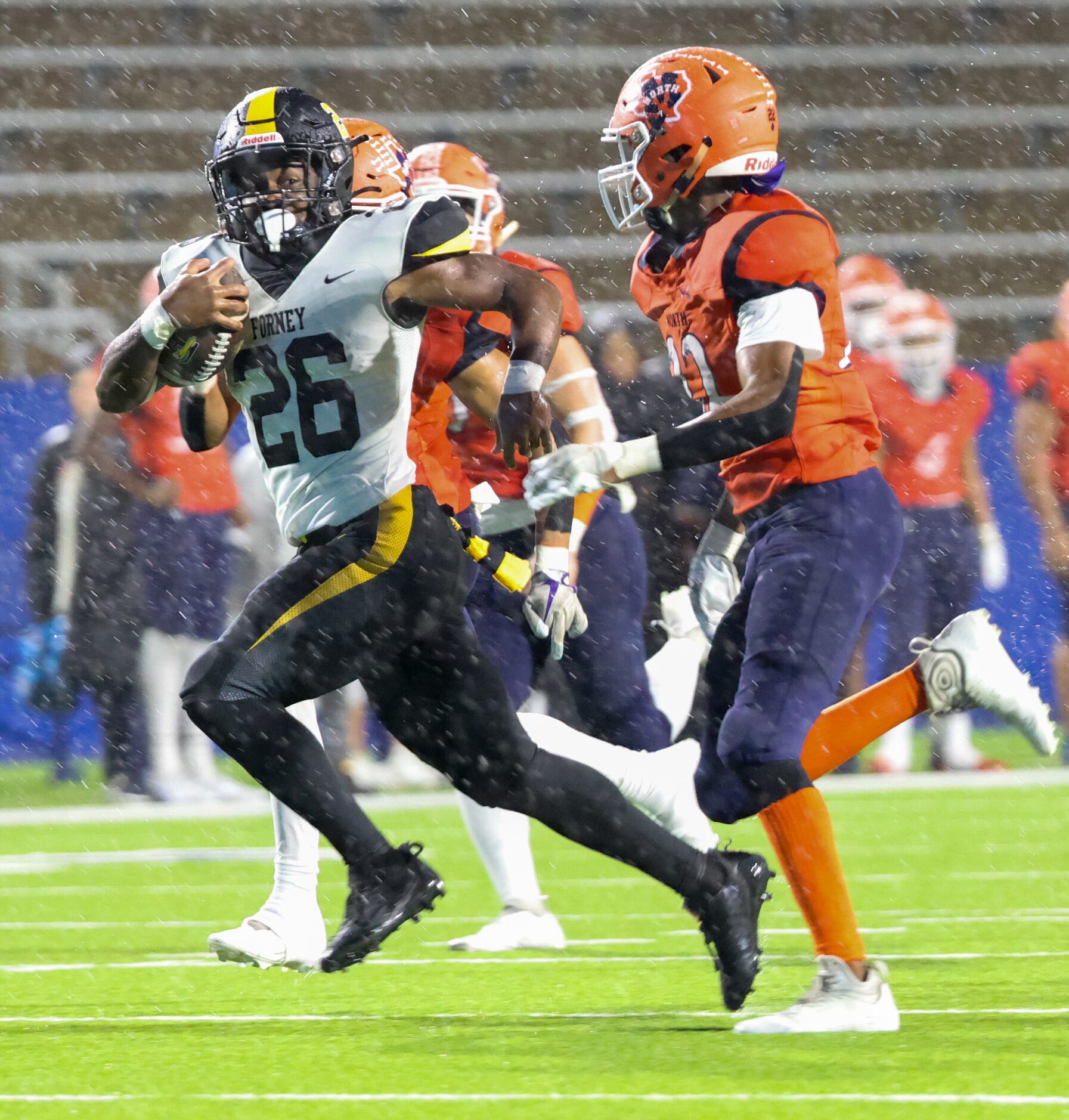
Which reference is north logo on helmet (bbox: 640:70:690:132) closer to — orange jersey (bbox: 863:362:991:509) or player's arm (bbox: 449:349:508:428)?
player's arm (bbox: 449:349:508:428)

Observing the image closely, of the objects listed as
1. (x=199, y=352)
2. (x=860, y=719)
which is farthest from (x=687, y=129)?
(x=860, y=719)

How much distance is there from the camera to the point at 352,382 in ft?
12.3

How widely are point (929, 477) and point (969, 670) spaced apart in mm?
5365

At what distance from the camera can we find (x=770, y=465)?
391 centimetres

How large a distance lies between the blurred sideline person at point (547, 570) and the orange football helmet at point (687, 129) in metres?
0.61

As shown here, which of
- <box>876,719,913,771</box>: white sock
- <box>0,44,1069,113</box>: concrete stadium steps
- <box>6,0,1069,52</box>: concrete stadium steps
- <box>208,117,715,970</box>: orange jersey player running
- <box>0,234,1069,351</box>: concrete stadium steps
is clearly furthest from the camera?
<box>6,0,1069,52</box>: concrete stadium steps

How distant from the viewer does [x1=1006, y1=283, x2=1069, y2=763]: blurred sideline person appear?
8758mm

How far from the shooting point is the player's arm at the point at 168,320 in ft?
11.8

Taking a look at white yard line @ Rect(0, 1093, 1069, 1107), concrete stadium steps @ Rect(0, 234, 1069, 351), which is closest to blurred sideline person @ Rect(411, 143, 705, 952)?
white yard line @ Rect(0, 1093, 1069, 1107)

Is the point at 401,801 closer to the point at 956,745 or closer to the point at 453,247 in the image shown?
the point at 956,745

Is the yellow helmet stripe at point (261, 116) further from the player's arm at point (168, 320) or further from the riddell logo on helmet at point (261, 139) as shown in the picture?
the player's arm at point (168, 320)

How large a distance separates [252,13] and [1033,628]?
7180 mm

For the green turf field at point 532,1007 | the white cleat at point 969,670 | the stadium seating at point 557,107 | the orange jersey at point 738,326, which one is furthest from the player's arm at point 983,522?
the orange jersey at point 738,326

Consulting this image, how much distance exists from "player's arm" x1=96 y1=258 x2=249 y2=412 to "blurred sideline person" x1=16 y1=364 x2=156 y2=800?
17.2 feet
